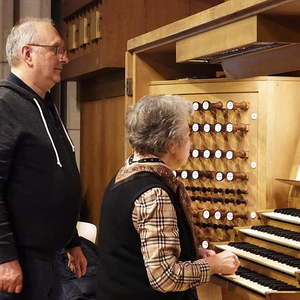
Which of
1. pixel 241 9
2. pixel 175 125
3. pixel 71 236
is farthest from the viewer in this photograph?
pixel 241 9

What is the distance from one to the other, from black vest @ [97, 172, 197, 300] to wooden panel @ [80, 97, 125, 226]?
2927 millimetres

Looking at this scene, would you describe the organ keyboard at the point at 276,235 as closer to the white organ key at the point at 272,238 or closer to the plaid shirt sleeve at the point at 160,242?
the white organ key at the point at 272,238

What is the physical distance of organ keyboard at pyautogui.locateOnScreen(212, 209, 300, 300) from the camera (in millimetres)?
2908

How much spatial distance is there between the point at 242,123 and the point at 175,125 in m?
1.43

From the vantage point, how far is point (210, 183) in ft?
13.5

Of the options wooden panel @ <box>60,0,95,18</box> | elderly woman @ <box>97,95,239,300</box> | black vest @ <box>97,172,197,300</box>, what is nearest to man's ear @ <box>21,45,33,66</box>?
elderly woman @ <box>97,95,239,300</box>

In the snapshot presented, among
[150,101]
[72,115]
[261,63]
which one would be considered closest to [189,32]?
[261,63]

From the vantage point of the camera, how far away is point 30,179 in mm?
2730

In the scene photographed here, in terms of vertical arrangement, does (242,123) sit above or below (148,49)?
below

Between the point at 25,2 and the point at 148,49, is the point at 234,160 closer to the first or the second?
the point at 148,49

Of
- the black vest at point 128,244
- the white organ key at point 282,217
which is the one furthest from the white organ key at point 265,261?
the black vest at point 128,244

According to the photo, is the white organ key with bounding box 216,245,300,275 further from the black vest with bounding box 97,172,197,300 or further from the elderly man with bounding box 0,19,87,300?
the elderly man with bounding box 0,19,87,300

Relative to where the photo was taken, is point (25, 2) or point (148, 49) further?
point (25, 2)

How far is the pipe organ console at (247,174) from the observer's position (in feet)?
10.4
